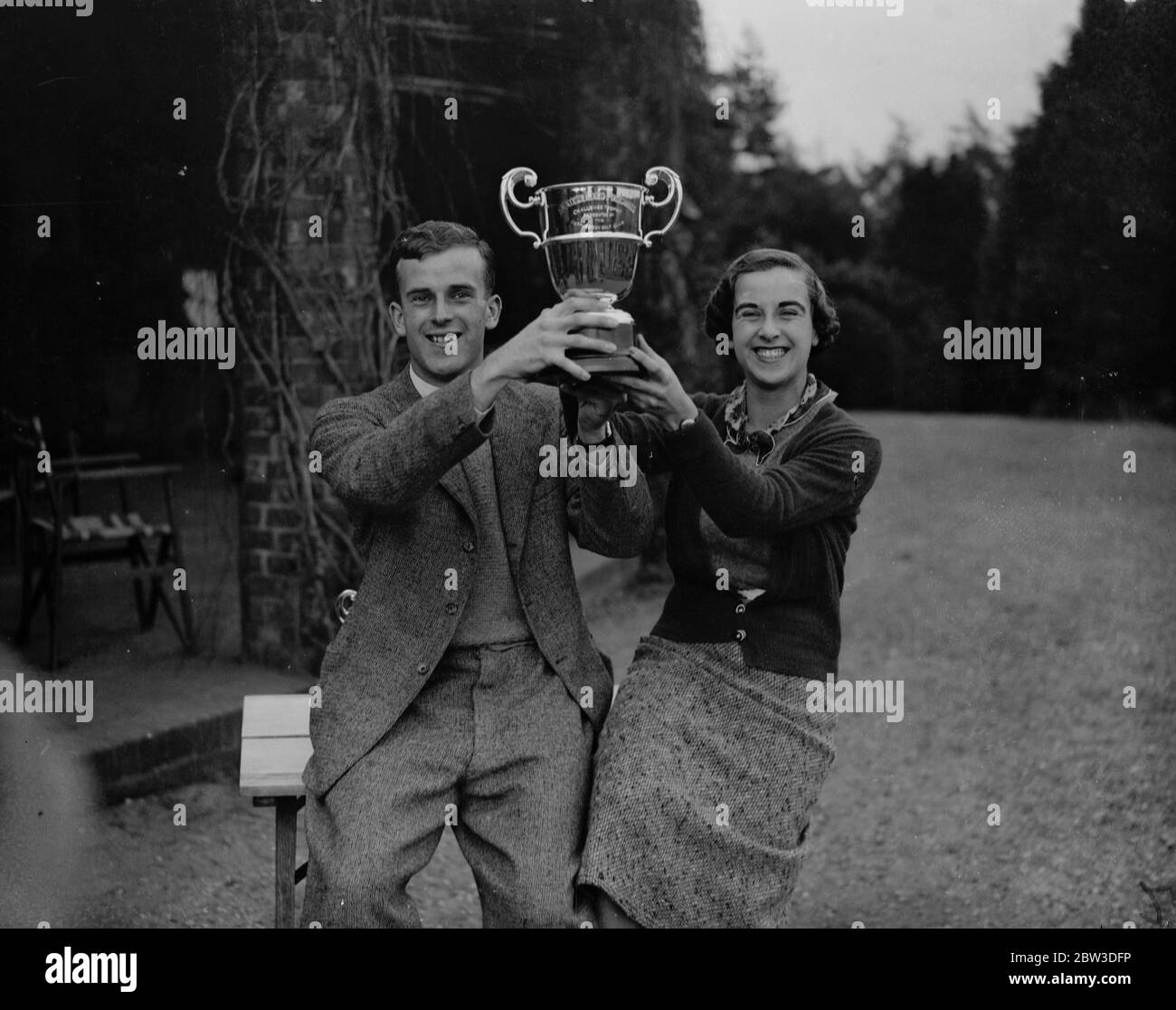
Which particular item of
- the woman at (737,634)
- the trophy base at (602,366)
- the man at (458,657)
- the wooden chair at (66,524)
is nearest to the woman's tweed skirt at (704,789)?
the woman at (737,634)

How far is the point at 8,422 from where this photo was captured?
4.02m

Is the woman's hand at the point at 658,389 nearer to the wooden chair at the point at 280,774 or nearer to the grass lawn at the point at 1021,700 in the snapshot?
the wooden chair at the point at 280,774

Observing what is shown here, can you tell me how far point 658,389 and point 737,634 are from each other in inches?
25.0

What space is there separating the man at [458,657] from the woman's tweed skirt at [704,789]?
107 millimetres

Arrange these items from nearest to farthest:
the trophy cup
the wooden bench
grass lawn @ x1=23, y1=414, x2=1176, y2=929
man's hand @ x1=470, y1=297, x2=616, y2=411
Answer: man's hand @ x1=470, y1=297, x2=616, y2=411, the trophy cup, the wooden bench, grass lawn @ x1=23, y1=414, x2=1176, y2=929

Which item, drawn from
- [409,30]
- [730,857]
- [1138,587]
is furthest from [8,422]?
[1138,587]

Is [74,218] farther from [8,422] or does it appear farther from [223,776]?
[223,776]

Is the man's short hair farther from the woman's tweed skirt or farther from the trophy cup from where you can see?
the woman's tweed skirt

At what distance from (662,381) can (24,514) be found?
2.38m

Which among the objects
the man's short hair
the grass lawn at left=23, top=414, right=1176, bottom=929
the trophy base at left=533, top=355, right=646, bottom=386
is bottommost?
the grass lawn at left=23, top=414, right=1176, bottom=929

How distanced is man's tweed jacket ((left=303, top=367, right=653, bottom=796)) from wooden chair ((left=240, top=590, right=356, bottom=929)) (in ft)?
0.72

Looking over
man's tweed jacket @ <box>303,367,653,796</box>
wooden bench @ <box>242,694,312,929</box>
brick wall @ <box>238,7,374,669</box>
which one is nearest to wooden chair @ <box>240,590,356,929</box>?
wooden bench @ <box>242,694,312,929</box>

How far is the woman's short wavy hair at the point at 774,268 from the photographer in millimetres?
3102

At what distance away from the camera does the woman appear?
277cm
